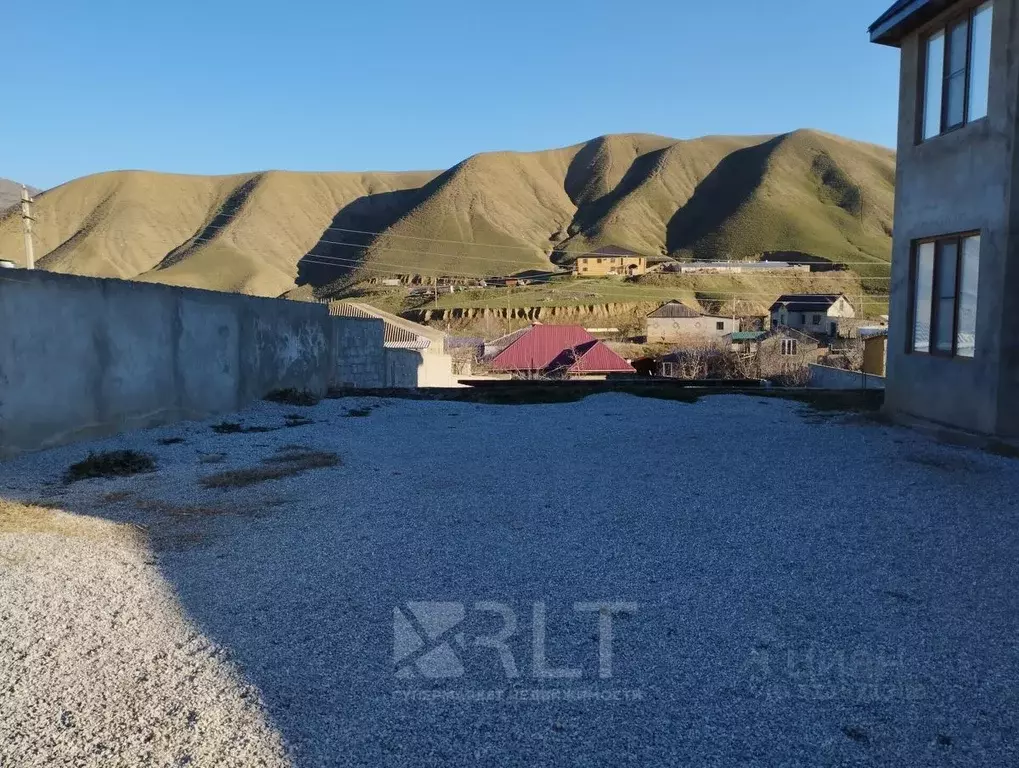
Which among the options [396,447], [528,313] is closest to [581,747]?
[396,447]

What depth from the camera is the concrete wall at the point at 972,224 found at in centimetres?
781

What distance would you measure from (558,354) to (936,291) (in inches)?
1236

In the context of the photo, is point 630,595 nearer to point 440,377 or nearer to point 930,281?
point 930,281

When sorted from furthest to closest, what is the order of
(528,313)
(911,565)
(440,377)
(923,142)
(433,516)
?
(528,313) → (440,377) → (923,142) → (433,516) → (911,565)

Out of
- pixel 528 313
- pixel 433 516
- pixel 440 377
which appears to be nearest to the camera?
pixel 433 516

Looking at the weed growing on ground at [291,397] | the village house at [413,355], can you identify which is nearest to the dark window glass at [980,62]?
the weed growing on ground at [291,397]

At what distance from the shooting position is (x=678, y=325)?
62.3m

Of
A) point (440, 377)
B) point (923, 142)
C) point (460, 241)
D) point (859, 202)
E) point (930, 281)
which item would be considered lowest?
point (440, 377)

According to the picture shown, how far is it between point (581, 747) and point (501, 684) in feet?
1.74

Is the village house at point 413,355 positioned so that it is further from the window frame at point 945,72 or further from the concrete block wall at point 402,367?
the window frame at point 945,72

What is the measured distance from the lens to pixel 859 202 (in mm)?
120562

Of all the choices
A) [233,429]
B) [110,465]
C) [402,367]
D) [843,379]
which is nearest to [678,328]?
[843,379]

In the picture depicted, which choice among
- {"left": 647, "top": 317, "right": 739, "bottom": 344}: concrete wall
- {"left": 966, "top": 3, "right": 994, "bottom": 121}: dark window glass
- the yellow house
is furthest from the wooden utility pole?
the yellow house

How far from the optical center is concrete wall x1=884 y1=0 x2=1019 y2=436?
25.6 feet
